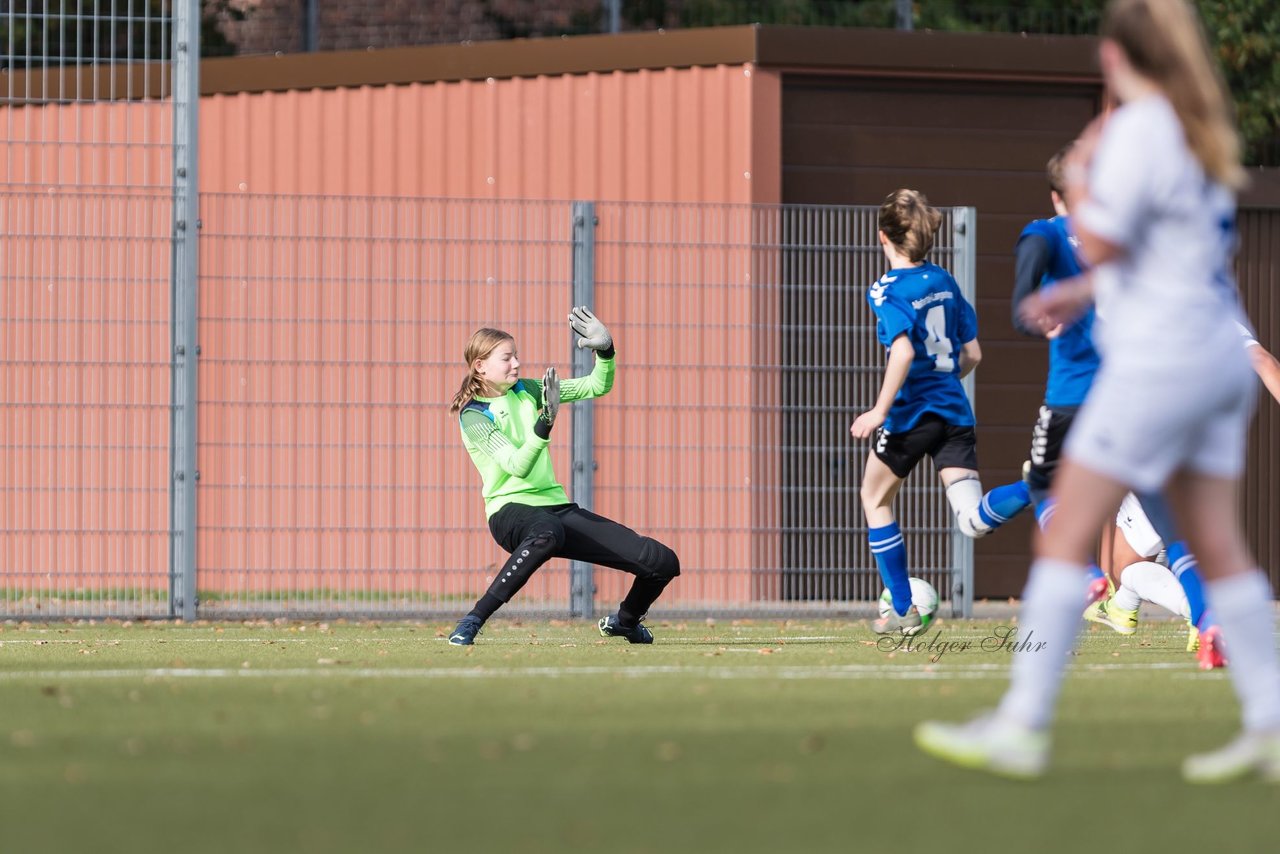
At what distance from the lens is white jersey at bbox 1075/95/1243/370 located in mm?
4145

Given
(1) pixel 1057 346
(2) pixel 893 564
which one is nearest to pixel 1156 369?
(1) pixel 1057 346

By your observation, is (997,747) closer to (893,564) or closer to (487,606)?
(893,564)

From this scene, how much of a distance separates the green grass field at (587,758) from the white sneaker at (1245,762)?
0.09m

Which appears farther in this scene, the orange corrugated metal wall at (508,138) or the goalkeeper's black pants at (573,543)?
the orange corrugated metal wall at (508,138)

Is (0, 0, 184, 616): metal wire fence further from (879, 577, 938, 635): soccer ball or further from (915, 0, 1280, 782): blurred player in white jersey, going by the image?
(915, 0, 1280, 782): blurred player in white jersey

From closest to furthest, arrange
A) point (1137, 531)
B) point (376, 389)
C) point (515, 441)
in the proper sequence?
point (515, 441), point (1137, 531), point (376, 389)

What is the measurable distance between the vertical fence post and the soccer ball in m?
3.31

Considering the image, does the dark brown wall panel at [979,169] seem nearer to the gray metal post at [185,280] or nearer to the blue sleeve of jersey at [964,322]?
the gray metal post at [185,280]

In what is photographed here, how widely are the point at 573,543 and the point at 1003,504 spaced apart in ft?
6.14

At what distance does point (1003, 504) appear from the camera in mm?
8008

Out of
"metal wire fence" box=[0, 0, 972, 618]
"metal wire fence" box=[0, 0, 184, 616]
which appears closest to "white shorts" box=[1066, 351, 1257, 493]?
"metal wire fence" box=[0, 0, 972, 618]

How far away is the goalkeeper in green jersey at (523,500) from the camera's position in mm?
8523

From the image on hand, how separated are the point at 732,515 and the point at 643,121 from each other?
2.97 metres

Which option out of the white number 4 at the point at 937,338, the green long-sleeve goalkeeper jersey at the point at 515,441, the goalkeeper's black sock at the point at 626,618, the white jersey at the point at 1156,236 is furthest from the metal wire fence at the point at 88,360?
the white jersey at the point at 1156,236
